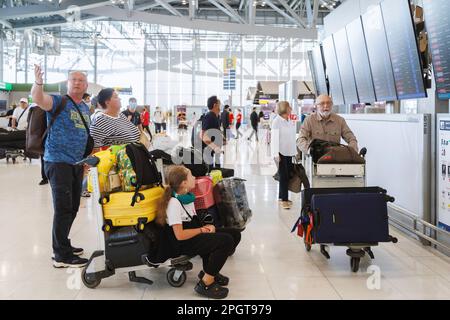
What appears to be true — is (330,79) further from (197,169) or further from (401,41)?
(197,169)

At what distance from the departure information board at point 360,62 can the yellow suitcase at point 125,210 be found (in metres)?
4.58

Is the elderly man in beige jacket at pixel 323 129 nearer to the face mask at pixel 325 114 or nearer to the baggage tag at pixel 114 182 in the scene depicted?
the face mask at pixel 325 114

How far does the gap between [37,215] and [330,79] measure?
5783mm

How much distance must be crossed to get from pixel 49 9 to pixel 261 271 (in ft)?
68.2

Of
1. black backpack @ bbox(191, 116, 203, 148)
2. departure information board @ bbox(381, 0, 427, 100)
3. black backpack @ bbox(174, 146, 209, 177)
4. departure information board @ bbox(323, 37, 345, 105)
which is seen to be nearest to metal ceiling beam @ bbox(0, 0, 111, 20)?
departure information board @ bbox(323, 37, 345, 105)

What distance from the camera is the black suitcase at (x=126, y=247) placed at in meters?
3.69

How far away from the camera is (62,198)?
172 inches

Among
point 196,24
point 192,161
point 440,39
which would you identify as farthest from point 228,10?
point 440,39

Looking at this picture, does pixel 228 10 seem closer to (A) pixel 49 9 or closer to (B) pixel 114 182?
(A) pixel 49 9

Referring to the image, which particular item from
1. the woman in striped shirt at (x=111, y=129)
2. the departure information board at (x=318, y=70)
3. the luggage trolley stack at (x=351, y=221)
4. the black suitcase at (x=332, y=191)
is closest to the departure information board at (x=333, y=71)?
the departure information board at (x=318, y=70)

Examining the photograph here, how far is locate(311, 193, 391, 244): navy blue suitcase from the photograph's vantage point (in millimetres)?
4285

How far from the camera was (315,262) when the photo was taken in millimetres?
4613

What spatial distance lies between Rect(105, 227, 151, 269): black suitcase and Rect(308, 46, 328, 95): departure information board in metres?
7.40
